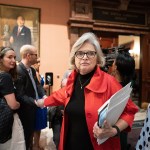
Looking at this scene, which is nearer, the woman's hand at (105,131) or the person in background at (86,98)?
the woman's hand at (105,131)

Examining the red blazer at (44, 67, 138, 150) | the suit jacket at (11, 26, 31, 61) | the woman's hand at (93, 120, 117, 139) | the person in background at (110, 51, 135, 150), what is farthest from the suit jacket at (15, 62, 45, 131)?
the suit jacket at (11, 26, 31, 61)

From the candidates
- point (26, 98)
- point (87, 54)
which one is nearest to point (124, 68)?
point (87, 54)

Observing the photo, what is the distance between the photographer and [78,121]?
156 cm

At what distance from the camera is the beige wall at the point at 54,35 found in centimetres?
573

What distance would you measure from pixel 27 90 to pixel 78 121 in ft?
5.18

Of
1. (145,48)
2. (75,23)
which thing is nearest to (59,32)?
(75,23)

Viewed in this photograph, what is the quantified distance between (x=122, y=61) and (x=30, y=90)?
1.37 metres

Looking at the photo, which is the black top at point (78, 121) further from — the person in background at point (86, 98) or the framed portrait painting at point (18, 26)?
the framed portrait painting at point (18, 26)

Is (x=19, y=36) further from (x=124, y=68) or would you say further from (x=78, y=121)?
(x=78, y=121)

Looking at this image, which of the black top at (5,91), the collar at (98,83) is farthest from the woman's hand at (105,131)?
the black top at (5,91)

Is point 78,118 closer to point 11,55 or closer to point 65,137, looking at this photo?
point 65,137

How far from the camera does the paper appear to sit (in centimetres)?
114

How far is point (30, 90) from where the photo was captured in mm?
3041

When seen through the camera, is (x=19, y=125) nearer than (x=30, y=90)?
Yes
